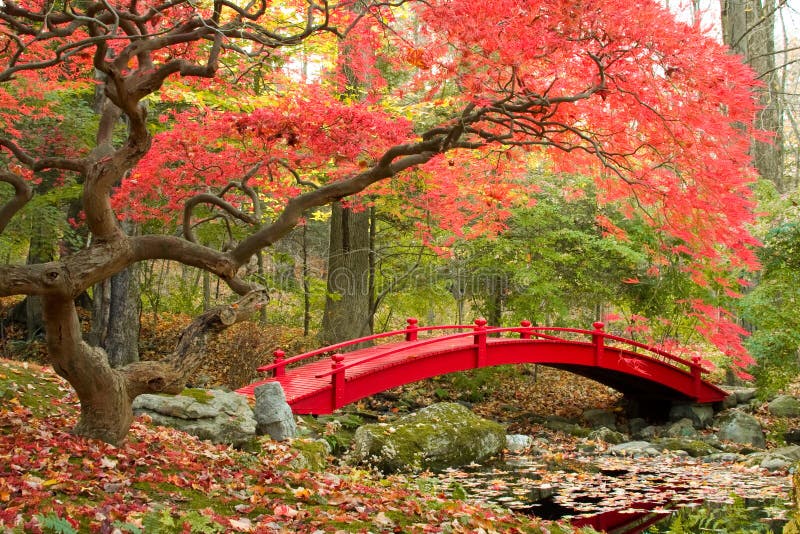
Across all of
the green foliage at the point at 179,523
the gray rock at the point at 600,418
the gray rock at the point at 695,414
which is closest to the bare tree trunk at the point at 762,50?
the gray rock at the point at 695,414

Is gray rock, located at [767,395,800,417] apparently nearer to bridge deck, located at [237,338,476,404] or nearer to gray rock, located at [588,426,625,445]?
gray rock, located at [588,426,625,445]

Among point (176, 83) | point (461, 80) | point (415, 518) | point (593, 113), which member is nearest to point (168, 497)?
point (415, 518)

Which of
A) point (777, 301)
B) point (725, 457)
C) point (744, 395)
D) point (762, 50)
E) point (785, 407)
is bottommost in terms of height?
point (725, 457)

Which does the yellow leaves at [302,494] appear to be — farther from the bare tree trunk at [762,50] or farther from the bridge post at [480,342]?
the bare tree trunk at [762,50]

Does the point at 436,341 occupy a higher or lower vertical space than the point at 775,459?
higher

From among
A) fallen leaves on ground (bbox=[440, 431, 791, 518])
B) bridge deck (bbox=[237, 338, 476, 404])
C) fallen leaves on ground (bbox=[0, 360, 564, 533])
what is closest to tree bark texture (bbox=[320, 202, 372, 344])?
bridge deck (bbox=[237, 338, 476, 404])

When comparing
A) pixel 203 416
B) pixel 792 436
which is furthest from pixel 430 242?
pixel 792 436

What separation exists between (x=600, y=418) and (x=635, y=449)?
3068mm

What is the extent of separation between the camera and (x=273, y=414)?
25.1ft

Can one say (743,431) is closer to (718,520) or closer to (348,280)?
(718,520)

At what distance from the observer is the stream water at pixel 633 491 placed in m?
7.04

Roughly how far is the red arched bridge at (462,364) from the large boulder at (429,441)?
698 mm

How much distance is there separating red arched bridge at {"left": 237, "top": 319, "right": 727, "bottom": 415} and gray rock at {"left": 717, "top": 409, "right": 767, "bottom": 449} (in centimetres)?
132

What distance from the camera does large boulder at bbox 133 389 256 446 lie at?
23.0 ft
